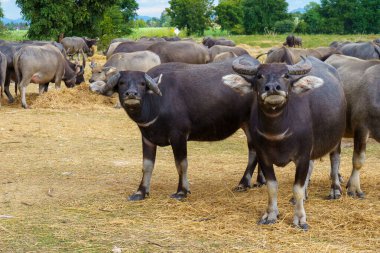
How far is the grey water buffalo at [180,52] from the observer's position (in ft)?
56.2

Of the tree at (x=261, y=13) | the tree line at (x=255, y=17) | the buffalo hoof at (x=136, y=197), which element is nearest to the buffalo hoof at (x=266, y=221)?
the buffalo hoof at (x=136, y=197)

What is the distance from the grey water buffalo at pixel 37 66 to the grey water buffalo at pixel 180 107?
8727 millimetres

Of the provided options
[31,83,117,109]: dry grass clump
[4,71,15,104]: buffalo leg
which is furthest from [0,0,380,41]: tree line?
[31,83,117,109]: dry grass clump

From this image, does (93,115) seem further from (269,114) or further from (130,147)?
(269,114)

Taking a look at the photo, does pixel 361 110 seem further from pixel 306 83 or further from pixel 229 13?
pixel 229 13

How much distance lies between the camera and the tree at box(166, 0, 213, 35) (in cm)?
7569

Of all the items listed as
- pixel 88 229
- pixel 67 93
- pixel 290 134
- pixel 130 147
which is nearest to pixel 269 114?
pixel 290 134

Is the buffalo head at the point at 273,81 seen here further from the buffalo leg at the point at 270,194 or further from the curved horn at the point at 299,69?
the buffalo leg at the point at 270,194

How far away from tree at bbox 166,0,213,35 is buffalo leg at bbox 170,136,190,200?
68924mm

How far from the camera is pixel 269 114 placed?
5500 mm

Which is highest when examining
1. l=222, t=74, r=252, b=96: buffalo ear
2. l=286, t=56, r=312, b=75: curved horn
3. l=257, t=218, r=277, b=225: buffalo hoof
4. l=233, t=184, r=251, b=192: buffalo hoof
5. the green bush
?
l=286, t=56, r=312, b=75: curved horn

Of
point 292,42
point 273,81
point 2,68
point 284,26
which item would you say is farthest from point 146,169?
point 284,26

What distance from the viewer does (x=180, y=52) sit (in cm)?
1759

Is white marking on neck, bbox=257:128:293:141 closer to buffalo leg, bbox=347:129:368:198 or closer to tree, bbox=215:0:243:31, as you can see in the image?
buffalo leg, bbox=347:129:368:198
